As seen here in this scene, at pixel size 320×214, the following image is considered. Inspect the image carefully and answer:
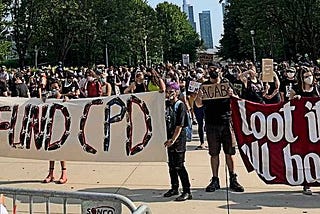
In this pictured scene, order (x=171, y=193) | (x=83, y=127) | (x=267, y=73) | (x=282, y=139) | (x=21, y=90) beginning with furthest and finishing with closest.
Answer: (x=21, y=90) < (x=267, y=73) < (x=83, y=127) < (x=171, y=193) < (x=282, y=139)

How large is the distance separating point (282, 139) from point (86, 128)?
122 inches

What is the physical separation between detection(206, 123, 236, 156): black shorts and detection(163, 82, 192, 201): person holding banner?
0.49m

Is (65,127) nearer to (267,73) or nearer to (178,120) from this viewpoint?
(178,120)

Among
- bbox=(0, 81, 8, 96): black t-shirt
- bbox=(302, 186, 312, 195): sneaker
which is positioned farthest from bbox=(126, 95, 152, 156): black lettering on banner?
Result: bbox=(0, 81, 8, 96): black t-shirt

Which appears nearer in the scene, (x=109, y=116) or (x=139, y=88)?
(x=109, y=116)

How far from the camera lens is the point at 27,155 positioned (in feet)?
29.0

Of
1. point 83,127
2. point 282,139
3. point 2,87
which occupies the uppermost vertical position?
point 2,87

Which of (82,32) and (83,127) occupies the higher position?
(82,32)

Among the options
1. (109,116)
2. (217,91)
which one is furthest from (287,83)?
(109,116)

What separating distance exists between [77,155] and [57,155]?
1.16 ft

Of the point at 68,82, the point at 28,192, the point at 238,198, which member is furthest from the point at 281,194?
the point at 68,82

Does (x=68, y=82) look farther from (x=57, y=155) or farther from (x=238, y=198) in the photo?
(x=238, y=198)

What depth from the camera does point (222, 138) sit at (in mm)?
7719

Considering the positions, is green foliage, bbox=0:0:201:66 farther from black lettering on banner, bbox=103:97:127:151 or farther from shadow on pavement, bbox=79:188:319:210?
shadow on pavement, bbox=79:188:319:210
